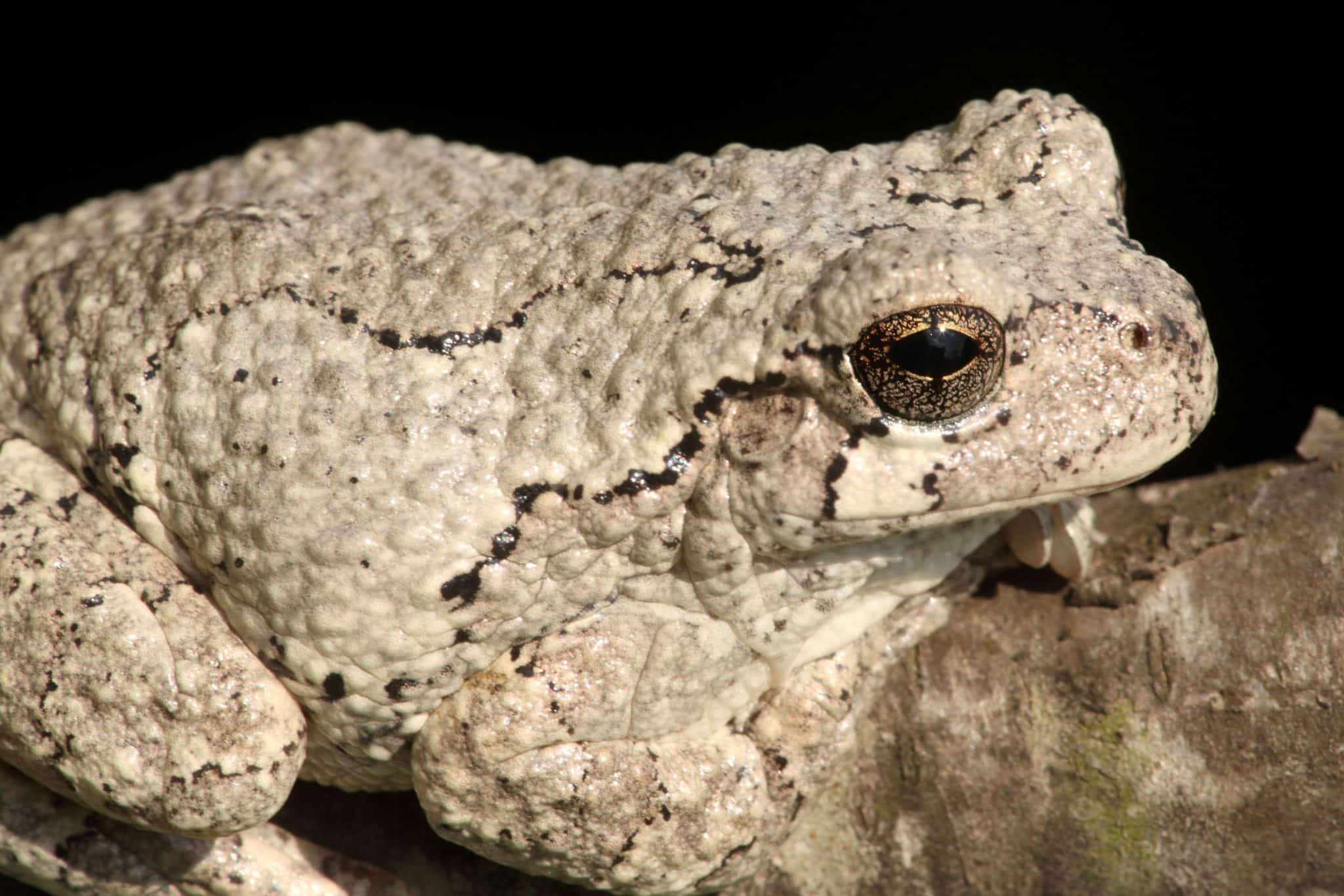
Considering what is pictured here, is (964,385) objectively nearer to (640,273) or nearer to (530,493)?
(640,273)

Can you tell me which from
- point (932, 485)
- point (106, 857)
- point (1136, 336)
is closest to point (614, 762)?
point (932, 485)

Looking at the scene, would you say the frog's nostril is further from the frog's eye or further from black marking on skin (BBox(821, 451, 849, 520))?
black marking on skin (BBox(821, 451, 849, 520))

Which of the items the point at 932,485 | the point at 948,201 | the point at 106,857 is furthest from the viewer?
the point at 106,857

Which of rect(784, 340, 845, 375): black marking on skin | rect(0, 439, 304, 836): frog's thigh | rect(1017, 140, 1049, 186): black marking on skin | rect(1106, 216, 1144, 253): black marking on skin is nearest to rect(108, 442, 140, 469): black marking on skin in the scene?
rect(0, 439, 304, 836): frog's thigh

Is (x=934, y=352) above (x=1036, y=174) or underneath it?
underneath

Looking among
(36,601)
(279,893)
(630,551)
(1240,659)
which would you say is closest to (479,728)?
(630,551)

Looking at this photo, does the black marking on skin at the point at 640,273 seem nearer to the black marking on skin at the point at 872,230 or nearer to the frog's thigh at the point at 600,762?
the black marking on skin at the point at 872,230
